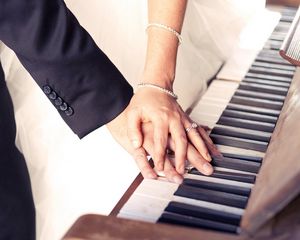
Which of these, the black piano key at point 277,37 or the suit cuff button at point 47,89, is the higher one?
the suit cuff button at point 47,89

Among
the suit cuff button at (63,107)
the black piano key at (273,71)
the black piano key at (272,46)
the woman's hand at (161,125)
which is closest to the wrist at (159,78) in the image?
the woman's hand at (161,125)

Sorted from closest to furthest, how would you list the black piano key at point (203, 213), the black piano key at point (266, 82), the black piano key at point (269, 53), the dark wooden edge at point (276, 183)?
the dark wooden edge at point (276, 183), the black piano key at point (203, 213), the black piano key at point (266, 82), the black piano key at point (269, 53)

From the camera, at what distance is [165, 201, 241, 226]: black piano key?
0.54 meters

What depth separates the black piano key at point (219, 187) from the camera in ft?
1.92

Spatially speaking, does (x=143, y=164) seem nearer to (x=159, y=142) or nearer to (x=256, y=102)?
(x=159, y=142)

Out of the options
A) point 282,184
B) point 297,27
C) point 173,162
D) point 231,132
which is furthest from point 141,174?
point 297,27

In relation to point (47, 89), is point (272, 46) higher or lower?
lower

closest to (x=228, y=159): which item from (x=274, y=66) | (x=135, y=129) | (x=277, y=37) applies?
(x=135, y=129)

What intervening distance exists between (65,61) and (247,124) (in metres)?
0.28

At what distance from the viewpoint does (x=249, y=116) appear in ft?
2.56

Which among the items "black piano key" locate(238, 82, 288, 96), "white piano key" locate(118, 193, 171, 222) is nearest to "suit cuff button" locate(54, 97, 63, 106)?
"white piano key" locate(118, 193, 171, 222)

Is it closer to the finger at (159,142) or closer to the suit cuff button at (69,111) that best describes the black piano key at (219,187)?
the finger at (159,142)

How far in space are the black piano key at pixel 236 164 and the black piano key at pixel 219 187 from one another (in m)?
0.05

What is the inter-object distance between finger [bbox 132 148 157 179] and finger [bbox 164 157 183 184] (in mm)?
17
